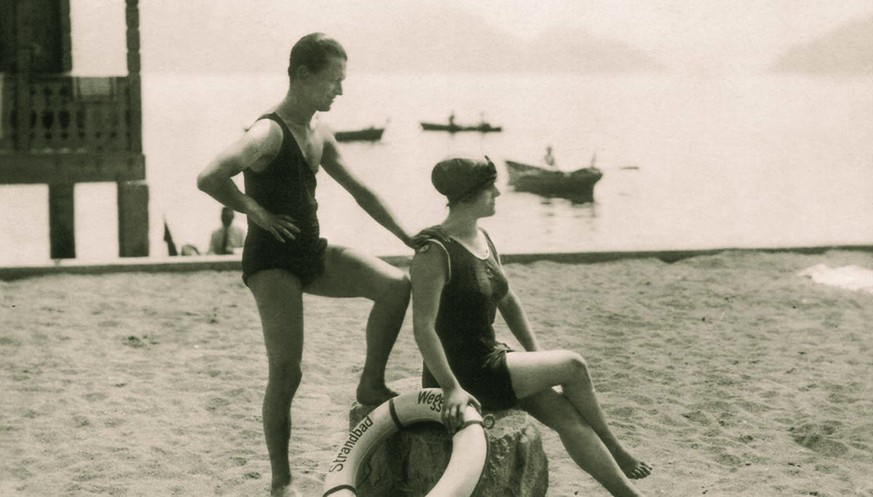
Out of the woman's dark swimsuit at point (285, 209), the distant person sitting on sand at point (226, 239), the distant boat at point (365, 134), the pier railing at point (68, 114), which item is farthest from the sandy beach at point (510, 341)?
the distant boat at point (365, 134)

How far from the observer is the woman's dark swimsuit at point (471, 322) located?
3.61 meters

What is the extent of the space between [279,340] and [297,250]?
1.06 feet

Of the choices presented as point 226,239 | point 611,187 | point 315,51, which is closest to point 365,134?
point 611,187

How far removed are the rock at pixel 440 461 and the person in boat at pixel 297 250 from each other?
198 millimetres

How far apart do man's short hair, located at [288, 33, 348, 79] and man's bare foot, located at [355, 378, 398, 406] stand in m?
1.11

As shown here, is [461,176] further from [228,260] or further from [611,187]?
[611,187]

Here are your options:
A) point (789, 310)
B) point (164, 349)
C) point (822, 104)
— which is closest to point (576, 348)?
point (789, 310)

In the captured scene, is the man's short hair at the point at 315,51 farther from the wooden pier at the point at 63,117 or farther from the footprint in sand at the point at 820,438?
the wooden pier at the point at 63,117

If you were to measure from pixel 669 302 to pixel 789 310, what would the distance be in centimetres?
86

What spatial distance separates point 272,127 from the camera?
3713mm

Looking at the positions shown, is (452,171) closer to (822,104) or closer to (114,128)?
(114,128)

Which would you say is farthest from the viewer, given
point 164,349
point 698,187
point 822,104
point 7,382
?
point 822,104

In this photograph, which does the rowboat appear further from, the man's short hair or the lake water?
the man's short hair

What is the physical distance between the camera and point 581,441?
143 inches
